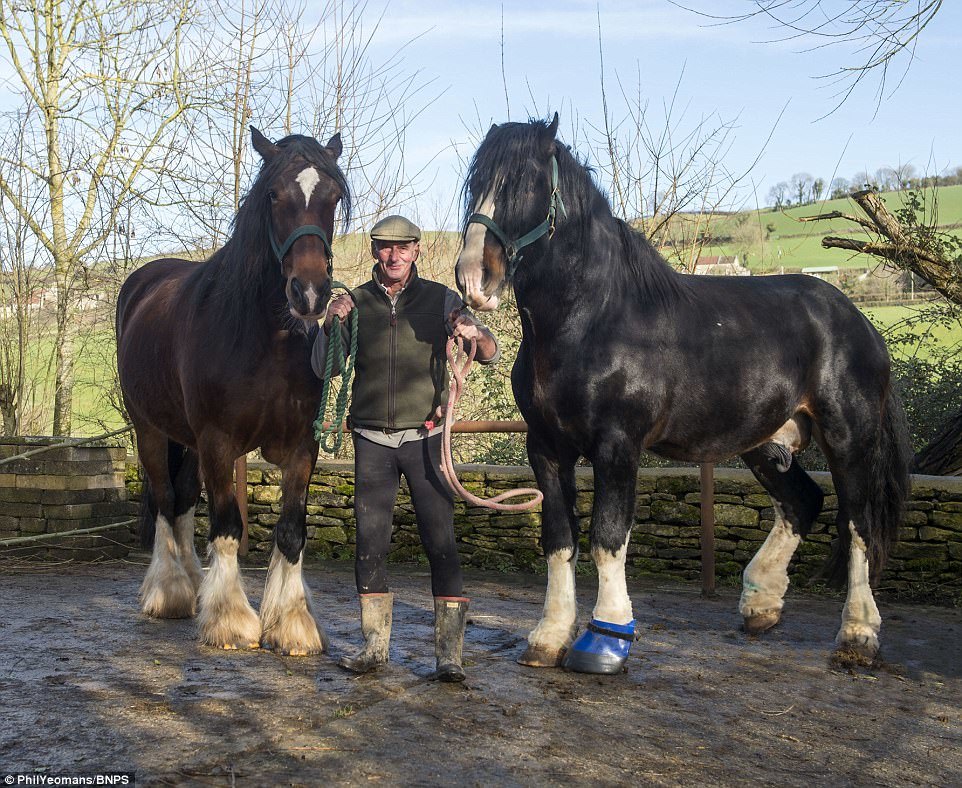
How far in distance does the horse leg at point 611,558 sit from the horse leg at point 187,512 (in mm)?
2555

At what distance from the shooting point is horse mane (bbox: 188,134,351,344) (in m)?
4.38

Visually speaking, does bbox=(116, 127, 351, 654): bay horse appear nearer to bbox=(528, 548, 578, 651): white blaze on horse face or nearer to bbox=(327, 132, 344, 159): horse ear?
bbox=(327, 132, 344, 159): horse ear

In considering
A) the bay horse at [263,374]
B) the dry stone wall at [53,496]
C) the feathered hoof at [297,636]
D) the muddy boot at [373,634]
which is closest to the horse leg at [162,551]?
the bay horse at [263,374]

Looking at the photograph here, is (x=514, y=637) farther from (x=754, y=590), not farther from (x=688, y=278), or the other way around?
(x=688, y=278)

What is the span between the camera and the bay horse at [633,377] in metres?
4.12

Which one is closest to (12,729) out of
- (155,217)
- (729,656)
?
(729,656)

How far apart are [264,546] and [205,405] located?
3.62 metres

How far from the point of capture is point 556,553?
14.6 feet

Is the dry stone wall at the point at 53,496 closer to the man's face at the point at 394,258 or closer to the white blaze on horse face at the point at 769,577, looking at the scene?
the man's face at the point at 394,258

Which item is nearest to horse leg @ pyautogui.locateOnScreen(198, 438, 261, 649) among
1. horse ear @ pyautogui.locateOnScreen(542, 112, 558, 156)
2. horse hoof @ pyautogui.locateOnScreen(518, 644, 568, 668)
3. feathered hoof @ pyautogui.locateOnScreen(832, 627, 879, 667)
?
horse hoof @ pyautogui.locateOnScreen(518, 644, 568, 668)

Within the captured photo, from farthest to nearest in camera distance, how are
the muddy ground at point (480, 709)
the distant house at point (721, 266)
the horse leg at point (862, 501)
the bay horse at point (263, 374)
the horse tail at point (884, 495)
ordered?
the distant house at point (721, 266) < the horse tail at point (884, 495) < the horse leg at point (862, 501) < the bay horse at point (263, 374) < the muddy ground at point (480, 709)

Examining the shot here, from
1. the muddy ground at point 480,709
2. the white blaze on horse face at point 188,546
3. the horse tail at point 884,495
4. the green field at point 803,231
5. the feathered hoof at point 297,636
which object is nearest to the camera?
the muddy ground at point 480,709

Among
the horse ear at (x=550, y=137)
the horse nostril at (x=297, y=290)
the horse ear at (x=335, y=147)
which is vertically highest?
the horse ear at (x=335, y=147)

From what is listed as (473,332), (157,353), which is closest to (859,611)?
(473,332)
